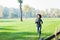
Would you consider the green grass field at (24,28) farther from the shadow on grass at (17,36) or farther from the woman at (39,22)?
the woman at (39,22)

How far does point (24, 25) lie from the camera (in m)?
7.14

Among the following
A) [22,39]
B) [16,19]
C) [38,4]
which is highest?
[38,4]

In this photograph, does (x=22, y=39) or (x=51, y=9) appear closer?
(x=22, y=39)

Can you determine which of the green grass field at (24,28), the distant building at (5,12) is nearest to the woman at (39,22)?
the green grass field at (24,28)

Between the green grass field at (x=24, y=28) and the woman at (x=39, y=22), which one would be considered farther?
the green grass field at (x=24, y=28)

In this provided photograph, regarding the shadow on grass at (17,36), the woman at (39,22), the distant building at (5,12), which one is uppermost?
the distant building at (5,12)

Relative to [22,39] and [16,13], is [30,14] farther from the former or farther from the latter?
[22,39]

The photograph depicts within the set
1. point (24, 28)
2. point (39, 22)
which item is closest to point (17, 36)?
point (24, 28)

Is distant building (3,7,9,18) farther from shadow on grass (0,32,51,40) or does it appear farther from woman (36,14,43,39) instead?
woman (36,14,43,39)

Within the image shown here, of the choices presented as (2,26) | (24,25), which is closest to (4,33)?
(2,26)

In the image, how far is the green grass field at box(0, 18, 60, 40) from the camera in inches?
264

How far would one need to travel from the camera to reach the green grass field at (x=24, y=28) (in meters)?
6.70

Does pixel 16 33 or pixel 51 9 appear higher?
pixel 51 9

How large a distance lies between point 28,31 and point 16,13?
0.72 m
